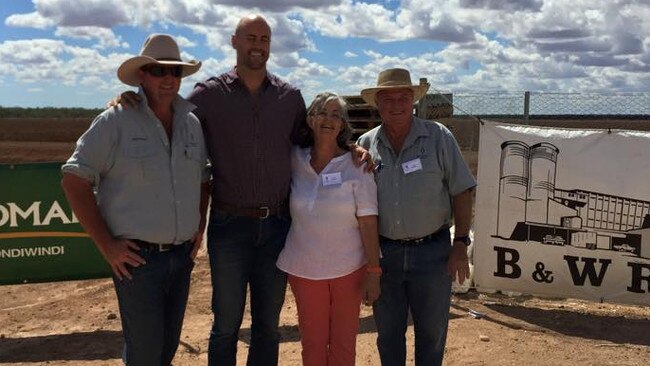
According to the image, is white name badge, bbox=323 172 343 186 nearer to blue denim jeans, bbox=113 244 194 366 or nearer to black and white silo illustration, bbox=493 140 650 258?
blue denim jeans, bbox=113 244 194 366

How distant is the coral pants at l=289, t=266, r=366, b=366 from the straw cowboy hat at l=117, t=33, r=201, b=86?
1342 millimetres

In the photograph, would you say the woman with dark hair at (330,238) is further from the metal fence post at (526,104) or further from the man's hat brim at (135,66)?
the metal fence post at (526,104)

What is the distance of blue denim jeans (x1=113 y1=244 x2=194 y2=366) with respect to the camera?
3.34 meters

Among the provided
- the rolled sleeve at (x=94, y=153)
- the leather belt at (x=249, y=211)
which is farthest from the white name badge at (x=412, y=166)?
the rolled sleeve at (x=94, y=153)

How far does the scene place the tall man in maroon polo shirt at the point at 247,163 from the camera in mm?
3650

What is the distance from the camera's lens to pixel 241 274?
3777 millimetres

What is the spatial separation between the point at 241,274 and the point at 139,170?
0.90 m

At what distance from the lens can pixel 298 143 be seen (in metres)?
3.78

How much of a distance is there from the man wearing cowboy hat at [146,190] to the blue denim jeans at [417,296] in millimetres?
1108

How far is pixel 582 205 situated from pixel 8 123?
41.3 meters

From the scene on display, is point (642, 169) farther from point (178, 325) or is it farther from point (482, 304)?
point (178, 325)

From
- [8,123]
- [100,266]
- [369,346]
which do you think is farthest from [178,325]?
[8,123]

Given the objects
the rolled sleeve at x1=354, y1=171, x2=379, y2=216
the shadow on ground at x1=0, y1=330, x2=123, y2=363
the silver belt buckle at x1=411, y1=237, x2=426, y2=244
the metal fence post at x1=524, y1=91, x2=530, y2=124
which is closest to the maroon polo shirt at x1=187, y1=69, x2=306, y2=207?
the rolled sleeve at x1=354, y1=171, x2=379, y2=216

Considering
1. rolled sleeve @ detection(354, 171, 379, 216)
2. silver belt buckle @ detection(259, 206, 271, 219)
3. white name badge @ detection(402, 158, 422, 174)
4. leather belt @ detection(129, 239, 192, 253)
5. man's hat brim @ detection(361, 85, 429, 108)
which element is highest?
man's hat brim @ detection(361, 85, 429, 108)
